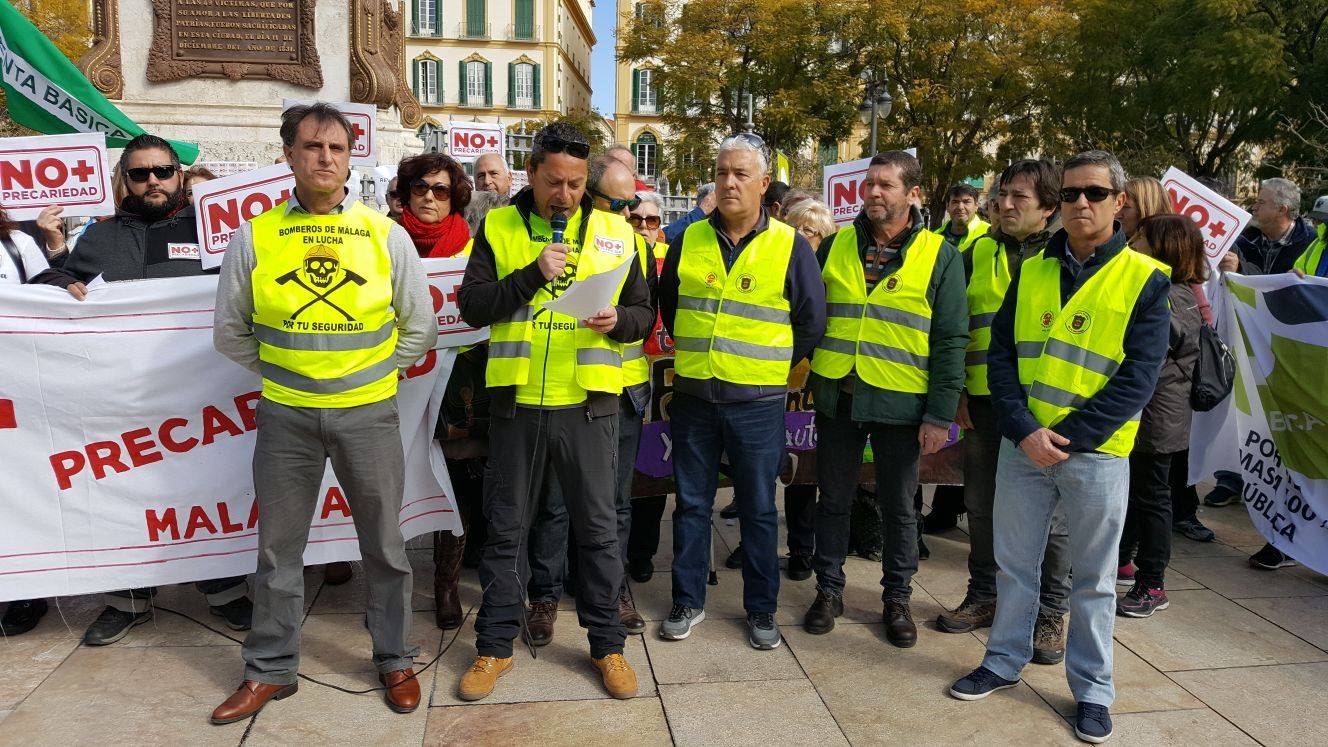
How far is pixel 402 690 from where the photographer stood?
11.3 feet

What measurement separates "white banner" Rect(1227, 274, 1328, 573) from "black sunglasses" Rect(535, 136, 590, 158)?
3820 millimetres

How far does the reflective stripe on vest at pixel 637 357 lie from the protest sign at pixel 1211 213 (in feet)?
11.8

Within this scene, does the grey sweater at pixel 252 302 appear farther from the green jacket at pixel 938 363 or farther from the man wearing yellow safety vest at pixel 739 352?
the green jacket at pixel 938 363

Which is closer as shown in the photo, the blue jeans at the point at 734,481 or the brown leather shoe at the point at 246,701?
the brown leather shoe at the point at 246,701

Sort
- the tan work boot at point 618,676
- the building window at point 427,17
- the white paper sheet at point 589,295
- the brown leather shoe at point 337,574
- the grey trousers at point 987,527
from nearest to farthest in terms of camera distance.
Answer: the white paper sheet at point 589,295
the tan work boot at point 618,676
the grey trousers at point 987,527
the brown leather shoe at point 337,574
the building window at point 427,17

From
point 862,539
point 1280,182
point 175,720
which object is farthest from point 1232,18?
point 175,720

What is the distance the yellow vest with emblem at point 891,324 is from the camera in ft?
13.0

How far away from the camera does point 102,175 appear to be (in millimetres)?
5652

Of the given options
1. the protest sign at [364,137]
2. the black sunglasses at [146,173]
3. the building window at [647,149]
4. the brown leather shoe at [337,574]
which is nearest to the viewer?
the black sunglasses at [146,173]

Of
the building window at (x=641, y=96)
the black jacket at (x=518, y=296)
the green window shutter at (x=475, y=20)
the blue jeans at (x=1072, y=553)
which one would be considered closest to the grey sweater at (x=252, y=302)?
the black jacket at (x=518, y=296)

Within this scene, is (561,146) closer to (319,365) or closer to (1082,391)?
(319,365)

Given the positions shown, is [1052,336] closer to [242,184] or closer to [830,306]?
[830,306]

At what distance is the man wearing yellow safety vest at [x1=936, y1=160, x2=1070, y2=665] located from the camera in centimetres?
411

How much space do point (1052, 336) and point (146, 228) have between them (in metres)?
3.79
